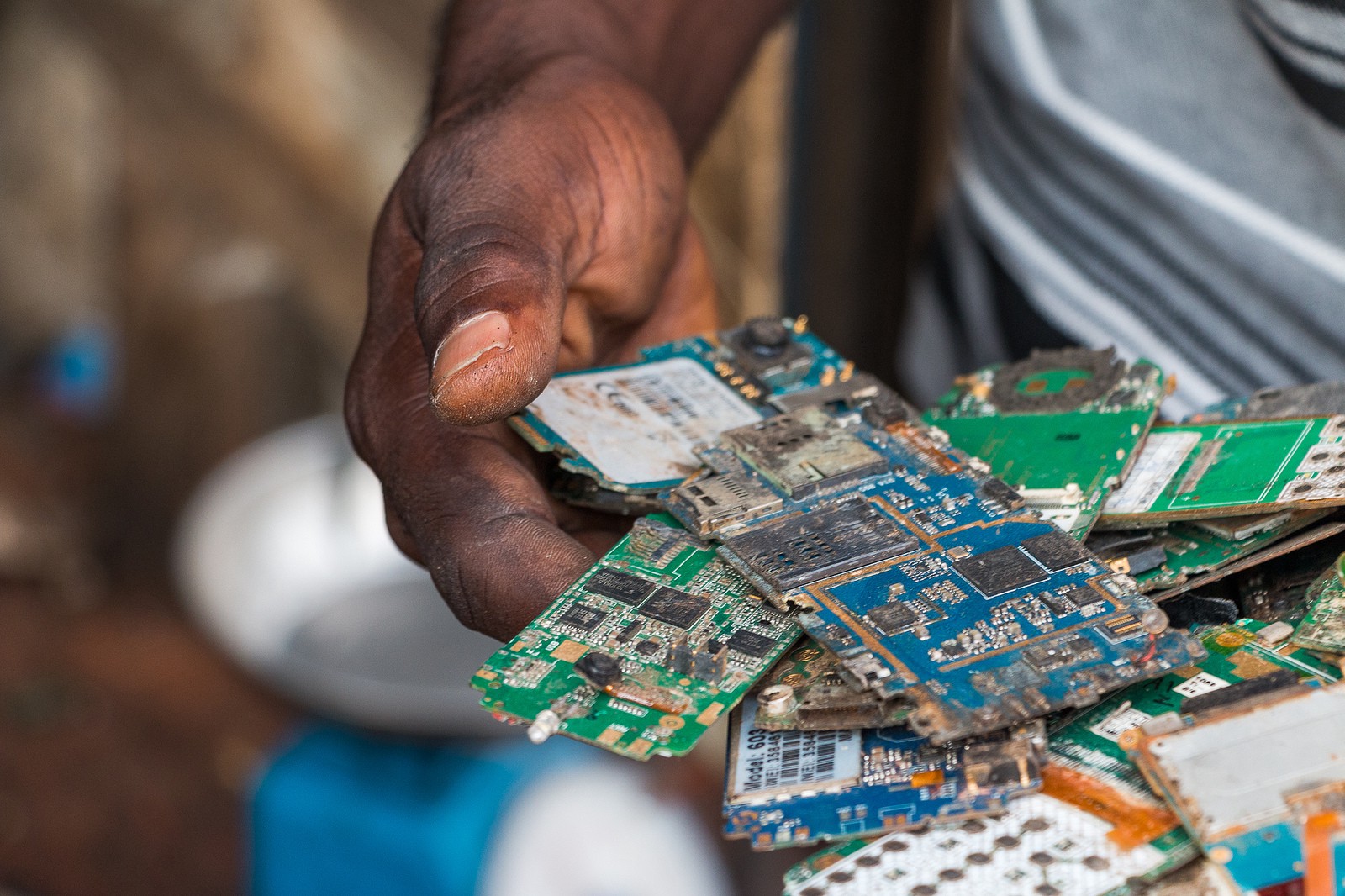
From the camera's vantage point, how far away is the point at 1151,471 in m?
2.81

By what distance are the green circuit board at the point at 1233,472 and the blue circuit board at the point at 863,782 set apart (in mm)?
647

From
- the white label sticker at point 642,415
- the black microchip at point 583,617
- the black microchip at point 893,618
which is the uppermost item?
the black microchip at point 893,618

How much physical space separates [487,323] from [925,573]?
99cm

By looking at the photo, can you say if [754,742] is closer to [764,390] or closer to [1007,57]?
[764,390]

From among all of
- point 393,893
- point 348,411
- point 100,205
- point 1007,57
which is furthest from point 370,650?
point 100,205

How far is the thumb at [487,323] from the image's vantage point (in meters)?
2.61

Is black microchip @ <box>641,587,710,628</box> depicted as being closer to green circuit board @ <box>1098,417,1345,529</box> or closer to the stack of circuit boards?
the stack of circuit boards

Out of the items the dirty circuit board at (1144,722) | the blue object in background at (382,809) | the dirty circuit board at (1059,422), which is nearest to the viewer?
the dirty circuit board at (1144,722)

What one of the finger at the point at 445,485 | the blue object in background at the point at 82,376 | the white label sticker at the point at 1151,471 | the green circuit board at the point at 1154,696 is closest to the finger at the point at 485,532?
the finger at the point at 445,485

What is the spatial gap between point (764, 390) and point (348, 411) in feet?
3.51

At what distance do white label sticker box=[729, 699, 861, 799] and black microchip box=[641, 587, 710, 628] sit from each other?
0.75 feet

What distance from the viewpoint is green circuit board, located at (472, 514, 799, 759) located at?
2336 mm

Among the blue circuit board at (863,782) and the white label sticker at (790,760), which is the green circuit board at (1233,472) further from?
the white label sticker at (790,760)

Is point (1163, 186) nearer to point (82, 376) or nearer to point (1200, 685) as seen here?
point (1200, 685)
